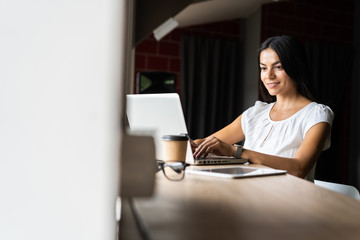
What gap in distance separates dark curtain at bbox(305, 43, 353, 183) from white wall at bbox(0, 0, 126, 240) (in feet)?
11.8

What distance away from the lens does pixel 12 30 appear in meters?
0.38

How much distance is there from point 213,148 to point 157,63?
243cm

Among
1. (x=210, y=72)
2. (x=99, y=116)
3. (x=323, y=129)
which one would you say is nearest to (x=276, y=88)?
(x=323, y=129)

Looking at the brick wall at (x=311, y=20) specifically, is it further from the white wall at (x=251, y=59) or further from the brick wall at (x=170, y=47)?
the brick wall at (x=170, y=47)

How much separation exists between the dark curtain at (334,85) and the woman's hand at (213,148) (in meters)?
2.73

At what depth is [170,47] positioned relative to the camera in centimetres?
357

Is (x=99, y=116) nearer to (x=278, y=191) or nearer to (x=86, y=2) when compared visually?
(x=86, y=2)

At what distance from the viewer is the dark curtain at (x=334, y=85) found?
367 centimetres

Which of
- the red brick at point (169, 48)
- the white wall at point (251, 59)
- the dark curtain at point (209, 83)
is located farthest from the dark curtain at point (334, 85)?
the red brick at point (169, 48)

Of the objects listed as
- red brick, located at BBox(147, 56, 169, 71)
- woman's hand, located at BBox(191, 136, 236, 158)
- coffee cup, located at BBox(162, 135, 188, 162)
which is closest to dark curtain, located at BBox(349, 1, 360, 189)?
red brick, located at BBox(147, 56, 169, 71)

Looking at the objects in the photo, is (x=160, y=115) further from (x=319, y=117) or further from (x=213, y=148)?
(x=319, y=117)

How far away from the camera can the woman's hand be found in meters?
1.19

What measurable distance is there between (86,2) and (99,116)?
15cm

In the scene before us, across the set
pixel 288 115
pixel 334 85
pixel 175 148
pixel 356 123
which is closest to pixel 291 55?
pixel 288 115
